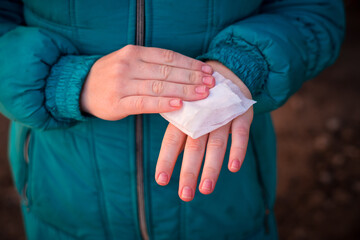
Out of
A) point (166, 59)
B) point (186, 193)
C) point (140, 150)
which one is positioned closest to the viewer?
point (186, 193)

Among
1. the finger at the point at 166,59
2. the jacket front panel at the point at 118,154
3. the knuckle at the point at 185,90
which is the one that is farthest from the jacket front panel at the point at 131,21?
the knuckle at the point at 185,90

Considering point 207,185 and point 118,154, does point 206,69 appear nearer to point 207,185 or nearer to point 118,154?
point 207,185

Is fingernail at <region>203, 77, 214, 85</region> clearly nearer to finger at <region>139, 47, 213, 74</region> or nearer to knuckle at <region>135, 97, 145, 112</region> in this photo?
finger at <region>139, 47, 213, 74</region>

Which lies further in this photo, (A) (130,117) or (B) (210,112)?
(A) (130,117)

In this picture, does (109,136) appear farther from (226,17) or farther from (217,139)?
(226,17)

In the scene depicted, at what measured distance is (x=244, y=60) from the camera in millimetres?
979

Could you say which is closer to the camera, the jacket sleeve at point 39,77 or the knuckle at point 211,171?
the knuckle at point 211,171

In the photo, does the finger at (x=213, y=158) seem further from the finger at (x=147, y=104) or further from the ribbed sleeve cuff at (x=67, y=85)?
the ribbed sleeve cuff at (x=67, y=85)

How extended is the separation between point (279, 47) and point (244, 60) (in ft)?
0.48

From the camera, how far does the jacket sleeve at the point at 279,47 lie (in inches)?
39.1

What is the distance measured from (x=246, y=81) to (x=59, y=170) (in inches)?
34.2

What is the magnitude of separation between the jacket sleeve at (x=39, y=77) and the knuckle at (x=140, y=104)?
8.8 inches

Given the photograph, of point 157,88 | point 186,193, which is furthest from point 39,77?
point 186,193

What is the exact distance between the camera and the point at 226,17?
1.06 meters
